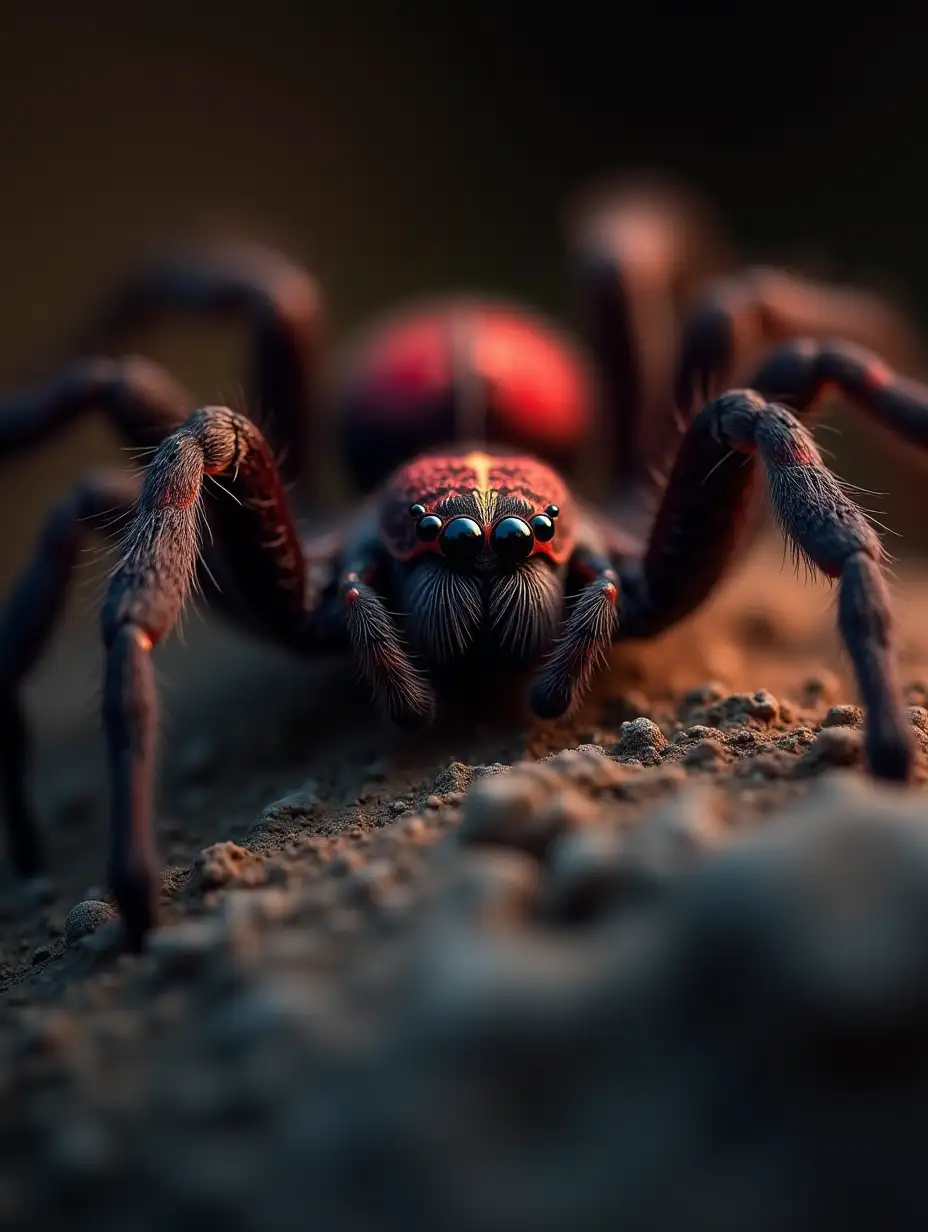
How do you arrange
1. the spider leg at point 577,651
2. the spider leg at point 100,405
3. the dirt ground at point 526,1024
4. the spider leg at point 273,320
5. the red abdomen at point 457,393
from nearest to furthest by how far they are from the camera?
1. the dirt ground at point 526,1024
2. the spider leg at point 577,651
3. the spider leg at point 100,405
4. the red abdomen at point 457,393
5. the spider leg at point 273,320

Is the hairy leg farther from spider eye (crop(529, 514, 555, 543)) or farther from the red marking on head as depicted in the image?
spider eye (crop(529, 514, 555, 543))

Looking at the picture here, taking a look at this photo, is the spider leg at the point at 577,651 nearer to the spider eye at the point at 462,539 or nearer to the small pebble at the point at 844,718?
the spider eye at the point at 462,539

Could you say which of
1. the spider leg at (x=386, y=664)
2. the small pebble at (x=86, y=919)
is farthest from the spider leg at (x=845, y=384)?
the small pebble at (x=86, y=919)

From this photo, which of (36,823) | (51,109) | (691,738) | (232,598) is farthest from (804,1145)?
(51,109)

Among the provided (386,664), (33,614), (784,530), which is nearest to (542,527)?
(386,664)

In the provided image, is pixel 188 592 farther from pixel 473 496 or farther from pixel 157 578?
pixel 473 496

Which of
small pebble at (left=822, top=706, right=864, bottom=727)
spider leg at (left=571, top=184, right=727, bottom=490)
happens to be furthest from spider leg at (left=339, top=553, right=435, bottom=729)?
spider leg at (left=571, top=184, right=727, bottom=490)

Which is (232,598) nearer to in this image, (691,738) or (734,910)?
(691,738)
